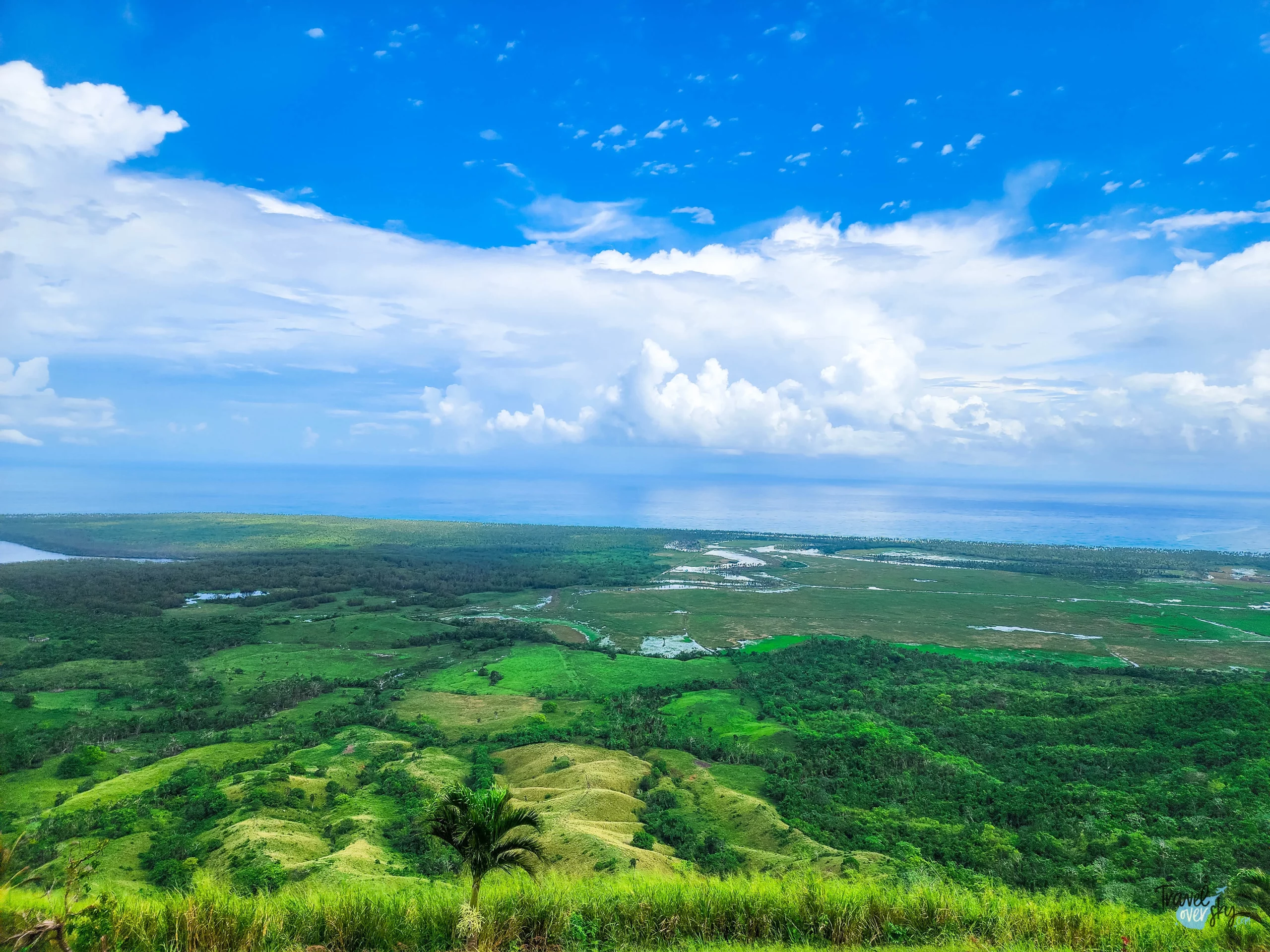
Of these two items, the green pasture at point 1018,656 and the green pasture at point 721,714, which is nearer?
the green pasture at point 721,714

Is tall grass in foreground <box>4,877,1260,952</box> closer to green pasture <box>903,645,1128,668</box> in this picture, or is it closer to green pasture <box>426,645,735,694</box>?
green pasture <box>426,645,735,694</box>

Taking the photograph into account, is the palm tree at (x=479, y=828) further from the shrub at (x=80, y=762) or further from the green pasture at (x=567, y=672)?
the green pasture at (x=567, y=672)

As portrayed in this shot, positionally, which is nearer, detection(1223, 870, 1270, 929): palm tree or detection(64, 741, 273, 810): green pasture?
detection(1223, 870, 1270, 929): palm tree

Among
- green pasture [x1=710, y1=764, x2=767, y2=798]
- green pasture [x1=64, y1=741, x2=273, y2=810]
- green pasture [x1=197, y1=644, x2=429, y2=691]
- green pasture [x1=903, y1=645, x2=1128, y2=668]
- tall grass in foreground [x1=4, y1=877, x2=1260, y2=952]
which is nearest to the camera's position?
tall grass in foreground [x1=4, y1=877, x2=1260, y2=952]

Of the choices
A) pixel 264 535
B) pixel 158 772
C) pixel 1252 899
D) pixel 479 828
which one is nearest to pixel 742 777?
pixel 1252 899

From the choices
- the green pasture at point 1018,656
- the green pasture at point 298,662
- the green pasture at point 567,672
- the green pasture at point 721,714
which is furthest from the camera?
the green pasture at point 1018,656

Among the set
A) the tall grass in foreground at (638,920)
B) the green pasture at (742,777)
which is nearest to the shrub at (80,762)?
the tall grass in foreground at (638,920)

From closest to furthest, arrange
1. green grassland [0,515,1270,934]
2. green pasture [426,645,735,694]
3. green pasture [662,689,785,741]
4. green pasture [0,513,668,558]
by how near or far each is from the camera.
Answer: green grassland [0,515,1270,934] < green pasture [662,689,785,741] < green pasture [426,645,735,694] < green pasture [0,513,668,558]

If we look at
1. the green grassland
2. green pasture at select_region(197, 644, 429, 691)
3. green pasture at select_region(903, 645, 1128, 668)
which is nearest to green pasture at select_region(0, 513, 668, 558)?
the green grassland
